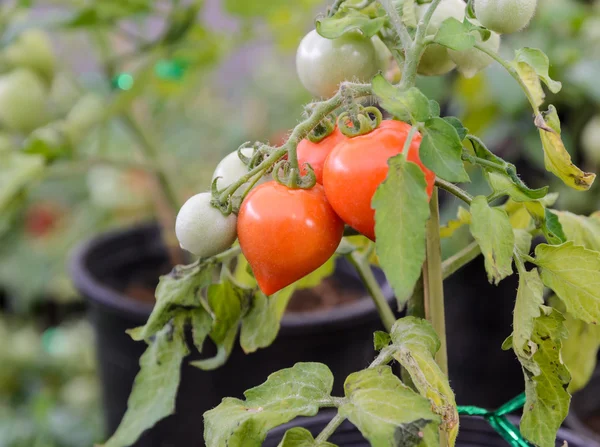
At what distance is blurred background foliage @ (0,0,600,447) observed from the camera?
734 millimetres

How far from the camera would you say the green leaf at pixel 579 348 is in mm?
418

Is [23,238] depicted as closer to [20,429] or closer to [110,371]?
[20,429]

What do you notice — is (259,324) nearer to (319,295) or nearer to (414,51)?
(414,51)

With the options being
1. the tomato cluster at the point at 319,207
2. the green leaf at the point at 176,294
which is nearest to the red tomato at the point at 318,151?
the tomato cluster at the point at 319,207

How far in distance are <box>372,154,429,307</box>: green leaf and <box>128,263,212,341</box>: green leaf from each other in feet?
0.51

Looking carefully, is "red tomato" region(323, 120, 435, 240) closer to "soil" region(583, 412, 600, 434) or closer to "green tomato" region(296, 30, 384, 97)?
"green tomato" region(296, 30, 384, 97)

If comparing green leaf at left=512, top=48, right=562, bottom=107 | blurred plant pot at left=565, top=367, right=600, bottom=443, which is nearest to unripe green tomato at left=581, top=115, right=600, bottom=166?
blurred plant pot at left=565, top=367, right=600, bottom=443

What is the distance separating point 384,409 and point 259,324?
0.14 metres

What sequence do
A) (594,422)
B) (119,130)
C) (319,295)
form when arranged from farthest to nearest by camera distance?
(119,130), (319,295), (594,422)

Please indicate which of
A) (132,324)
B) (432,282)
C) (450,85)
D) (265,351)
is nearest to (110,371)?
(132,324)

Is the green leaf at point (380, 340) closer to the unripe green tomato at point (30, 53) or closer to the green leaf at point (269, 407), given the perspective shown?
the green leaf at point (269, 407)

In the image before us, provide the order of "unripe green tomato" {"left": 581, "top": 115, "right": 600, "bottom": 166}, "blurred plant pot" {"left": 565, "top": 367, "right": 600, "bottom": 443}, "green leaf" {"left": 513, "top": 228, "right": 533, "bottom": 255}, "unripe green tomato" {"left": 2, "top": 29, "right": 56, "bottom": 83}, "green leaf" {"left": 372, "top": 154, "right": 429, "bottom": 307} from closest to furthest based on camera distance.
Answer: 1. "green leaf" {"left": 372, "top": 154, "right": 429, "bottom": 307}
2. "green leaf" {"left": 513, "top": 228, "right": 533, "bottom": 255}
3. "blurred plant pot" {"left": 565, "top": 367, "right": 600, "bottom": 443}
4. "unripe green tomato" {"left": 2, "top": 29, "right": 56, "bottom": 83}
5. "unripe green tomato" {"left": 581, "top": 115, "right": 600, "bottom": 166}

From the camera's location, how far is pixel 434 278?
0.33 meters

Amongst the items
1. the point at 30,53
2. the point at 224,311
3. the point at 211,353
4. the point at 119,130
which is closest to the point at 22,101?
the point at 30,53
